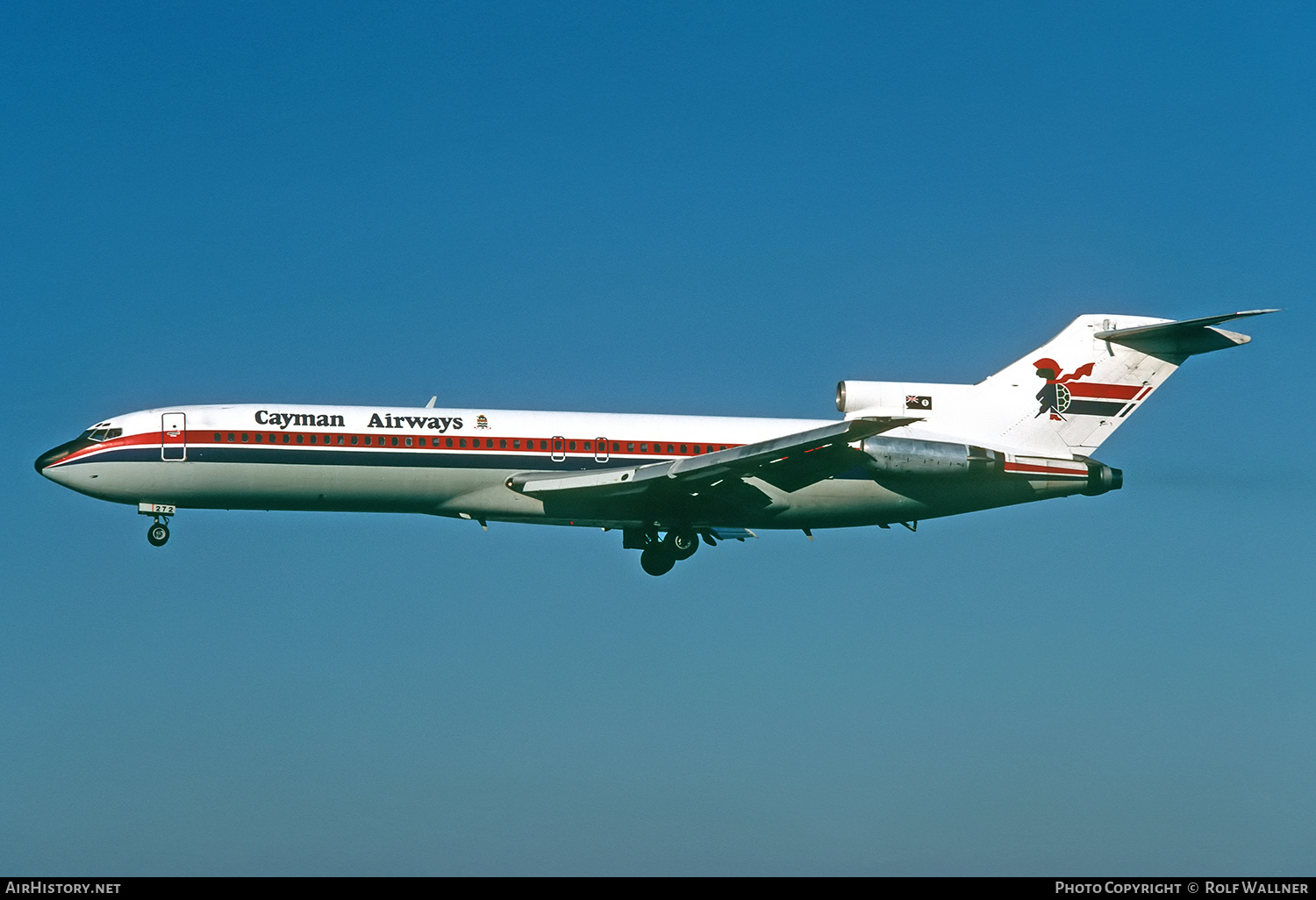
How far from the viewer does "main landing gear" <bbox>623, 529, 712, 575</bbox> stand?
45.3m

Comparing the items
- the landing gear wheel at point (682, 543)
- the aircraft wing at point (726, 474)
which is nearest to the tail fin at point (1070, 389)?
the aircraft wing at point (726, 474)

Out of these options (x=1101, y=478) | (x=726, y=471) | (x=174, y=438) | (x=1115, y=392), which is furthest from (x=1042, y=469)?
(x=174, y=438)

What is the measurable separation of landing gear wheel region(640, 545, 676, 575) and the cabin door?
13.7 m

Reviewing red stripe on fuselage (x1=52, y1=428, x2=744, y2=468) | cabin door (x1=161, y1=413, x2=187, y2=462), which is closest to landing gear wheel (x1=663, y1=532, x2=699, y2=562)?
red stripe on fuselage (x1=52, y1=428, x2=744, y2=468)

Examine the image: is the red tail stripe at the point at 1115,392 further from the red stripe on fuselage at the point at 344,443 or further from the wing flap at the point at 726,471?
the red stripe on fuselage at the point at 344,443

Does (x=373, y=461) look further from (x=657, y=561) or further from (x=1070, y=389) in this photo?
(x=1070, y=389)

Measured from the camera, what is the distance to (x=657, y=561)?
4644 cm

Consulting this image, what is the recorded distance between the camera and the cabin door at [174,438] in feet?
140

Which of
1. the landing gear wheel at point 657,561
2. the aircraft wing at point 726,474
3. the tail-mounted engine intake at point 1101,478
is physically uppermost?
the aircraft wing at point 726,474

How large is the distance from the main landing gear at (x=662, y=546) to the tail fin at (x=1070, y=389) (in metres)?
7.60

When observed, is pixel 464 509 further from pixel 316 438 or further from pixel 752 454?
pixel 752 454

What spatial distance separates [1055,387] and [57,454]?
29.1 meters

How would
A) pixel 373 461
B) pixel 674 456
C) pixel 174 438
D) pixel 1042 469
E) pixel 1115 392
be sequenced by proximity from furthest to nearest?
pixel 1115 392 < pixel 1042 469 < pixel 674 456 < pixel 174 438 < pixel 373 461

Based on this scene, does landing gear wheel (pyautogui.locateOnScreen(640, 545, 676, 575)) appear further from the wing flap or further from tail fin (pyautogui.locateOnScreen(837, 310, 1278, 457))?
tail fin (pyautogui.locateOnScreen(837, 310, 1278, 457))
